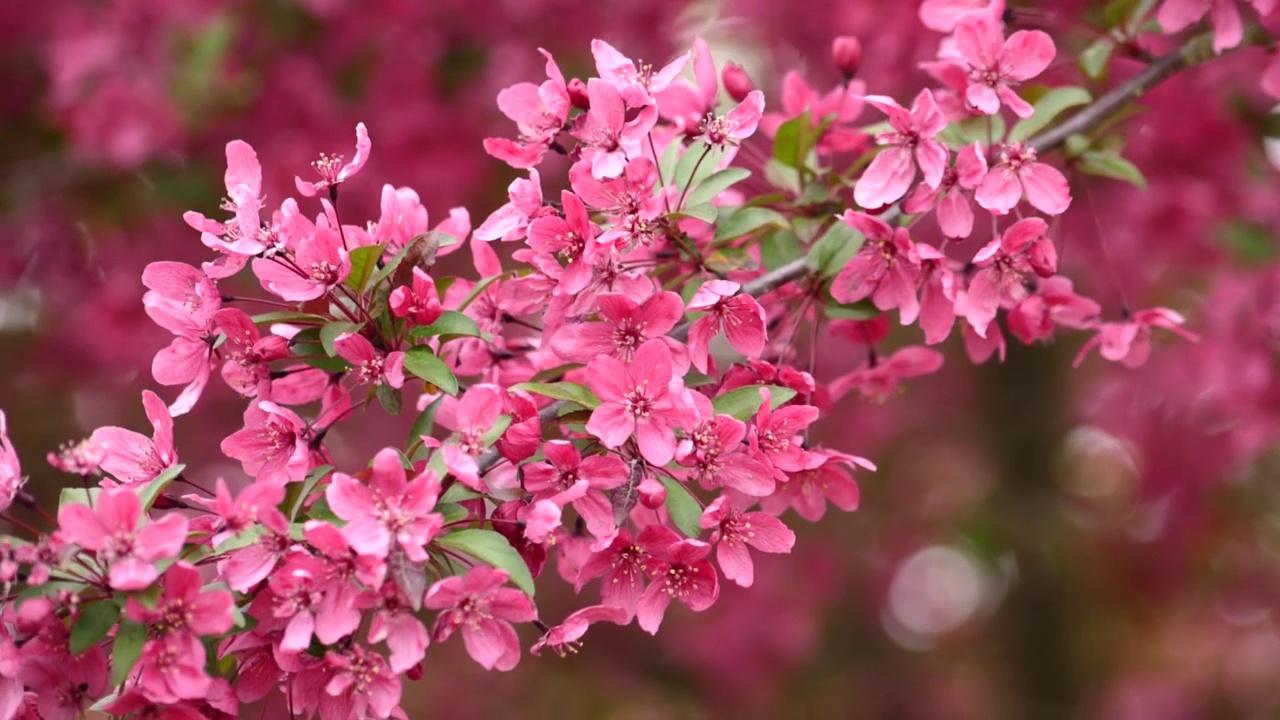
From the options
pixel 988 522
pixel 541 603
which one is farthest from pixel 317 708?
pixel 541 603

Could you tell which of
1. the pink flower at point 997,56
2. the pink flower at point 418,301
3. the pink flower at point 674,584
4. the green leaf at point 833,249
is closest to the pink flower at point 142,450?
the pink flower at point 418,301

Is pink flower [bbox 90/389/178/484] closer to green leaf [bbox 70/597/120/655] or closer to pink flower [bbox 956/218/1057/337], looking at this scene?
green leaf [bbox 70/597/120/655]

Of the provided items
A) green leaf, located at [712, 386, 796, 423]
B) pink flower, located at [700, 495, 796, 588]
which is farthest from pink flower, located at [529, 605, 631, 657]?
green leaf, located at [712, 386, 796, 423]

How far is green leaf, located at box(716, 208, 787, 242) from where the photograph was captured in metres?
1.58

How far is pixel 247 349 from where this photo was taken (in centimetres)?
140

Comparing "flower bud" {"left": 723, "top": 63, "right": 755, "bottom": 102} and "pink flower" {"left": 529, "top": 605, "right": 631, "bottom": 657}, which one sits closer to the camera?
"pink flower" {"left": 529, "top": 605, "right": 631, "bottom": 657}

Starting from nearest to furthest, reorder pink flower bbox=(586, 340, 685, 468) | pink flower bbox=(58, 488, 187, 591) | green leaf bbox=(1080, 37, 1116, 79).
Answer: pink flower bbox=(58, 488, 187, 591), pink flower bbox=(586, 340, 685, 468), green leaf bbox=(1080, 37, 1116, 79)

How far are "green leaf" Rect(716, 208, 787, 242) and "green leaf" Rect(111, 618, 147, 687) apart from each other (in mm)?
842

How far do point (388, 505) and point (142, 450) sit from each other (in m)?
0.39

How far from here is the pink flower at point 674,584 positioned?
1.34 m

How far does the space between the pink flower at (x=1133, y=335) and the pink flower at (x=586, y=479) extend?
781 millimetres

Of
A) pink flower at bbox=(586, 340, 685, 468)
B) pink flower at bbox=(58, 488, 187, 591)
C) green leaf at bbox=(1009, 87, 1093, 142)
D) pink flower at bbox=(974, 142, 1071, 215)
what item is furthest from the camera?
green leaf at bbox=(1009, 87, 1093, 142)

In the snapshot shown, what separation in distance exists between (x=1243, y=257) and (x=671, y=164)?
1.75 meters

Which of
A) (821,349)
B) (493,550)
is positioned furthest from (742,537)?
(821,349)
